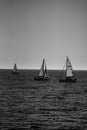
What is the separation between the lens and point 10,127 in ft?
108

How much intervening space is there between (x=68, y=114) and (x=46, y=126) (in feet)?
29.0

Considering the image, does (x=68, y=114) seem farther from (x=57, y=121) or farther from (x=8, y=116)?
(x=8, y=116)

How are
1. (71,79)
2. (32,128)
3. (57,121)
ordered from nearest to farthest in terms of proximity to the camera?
(32,128)
(57,121)
(71,79)

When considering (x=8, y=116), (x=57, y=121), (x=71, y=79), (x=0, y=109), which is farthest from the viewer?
(x=71, y=79)

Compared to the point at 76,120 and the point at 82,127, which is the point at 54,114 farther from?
the point at 82,127

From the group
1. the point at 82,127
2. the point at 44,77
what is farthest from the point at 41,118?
the point at 44,77

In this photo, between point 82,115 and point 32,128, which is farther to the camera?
point 82,115

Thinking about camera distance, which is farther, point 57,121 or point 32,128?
point 57,121

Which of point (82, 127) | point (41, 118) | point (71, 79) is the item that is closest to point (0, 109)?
point (41, 118)

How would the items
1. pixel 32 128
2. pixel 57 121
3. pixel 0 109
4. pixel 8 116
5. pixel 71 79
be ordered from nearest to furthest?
pixel 32 128 → pixel 57 121 → pixel 8 116 → pixel 0 109 → pixel 71 79

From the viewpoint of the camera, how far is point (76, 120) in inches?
1479

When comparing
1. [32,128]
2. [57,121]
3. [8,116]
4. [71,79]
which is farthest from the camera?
[71,79]

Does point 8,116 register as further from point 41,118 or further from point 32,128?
point 32,128

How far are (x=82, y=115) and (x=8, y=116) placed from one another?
10507 mm
